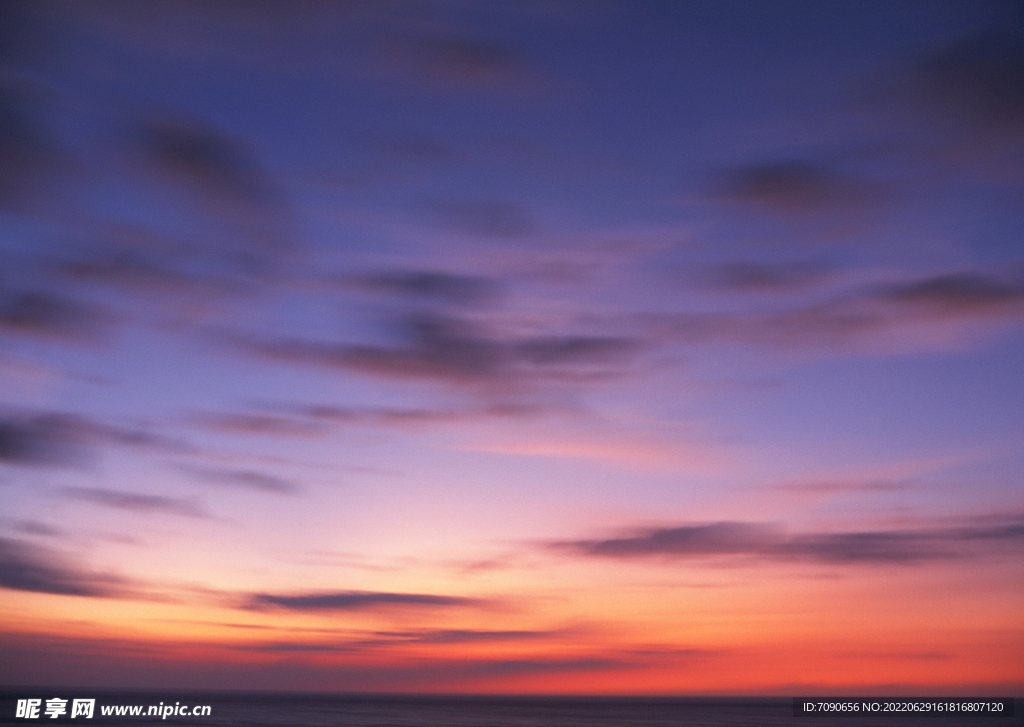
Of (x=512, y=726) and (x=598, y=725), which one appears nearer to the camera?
(x=512, y=726)

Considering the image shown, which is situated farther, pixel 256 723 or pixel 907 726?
pixel 907 726

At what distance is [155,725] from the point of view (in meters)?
99.4

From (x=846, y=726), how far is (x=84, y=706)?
191m

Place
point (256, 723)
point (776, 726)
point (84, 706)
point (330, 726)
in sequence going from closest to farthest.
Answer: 1. point (84, 706)
2. point (256, 723)
3. point (330, 726)
4. point (776, 726)

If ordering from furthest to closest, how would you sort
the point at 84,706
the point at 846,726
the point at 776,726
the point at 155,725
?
the point at 846,726 < the point at 776,726 < the point at 155,725 < the point at 84,706

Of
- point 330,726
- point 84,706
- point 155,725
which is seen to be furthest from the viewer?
point 330,726

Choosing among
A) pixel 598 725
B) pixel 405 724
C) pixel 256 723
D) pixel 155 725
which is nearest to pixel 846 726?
pixel 598 725

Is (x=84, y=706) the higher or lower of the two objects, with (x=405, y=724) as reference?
higher

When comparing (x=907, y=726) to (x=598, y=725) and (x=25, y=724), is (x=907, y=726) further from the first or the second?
(x=25, y=724)

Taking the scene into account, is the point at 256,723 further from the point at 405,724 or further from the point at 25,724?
the point at 25,724

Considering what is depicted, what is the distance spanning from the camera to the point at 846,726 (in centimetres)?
19012

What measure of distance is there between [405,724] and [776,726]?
58008mm

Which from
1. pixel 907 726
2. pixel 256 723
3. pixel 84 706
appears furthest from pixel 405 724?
pixel 84 706

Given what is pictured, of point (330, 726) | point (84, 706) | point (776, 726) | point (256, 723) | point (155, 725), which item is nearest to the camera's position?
point (84, 706)
